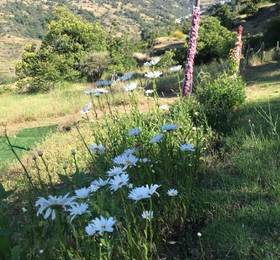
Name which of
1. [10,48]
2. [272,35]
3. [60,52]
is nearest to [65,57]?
[60,52]

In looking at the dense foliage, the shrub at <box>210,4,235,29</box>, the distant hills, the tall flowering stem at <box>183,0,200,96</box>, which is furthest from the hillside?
the tall flowering stem at <box>183,0,200,96</box>

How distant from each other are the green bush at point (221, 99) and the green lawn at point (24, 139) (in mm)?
3916

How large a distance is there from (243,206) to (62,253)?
115 centimetres

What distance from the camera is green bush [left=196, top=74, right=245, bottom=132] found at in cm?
571

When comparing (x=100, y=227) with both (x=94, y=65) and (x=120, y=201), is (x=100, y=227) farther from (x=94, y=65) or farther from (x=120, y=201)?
(x=94, y=65)

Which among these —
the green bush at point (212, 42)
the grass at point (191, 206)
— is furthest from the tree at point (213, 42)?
the grass at point (191, 206)

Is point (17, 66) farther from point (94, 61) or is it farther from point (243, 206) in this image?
point (243, 206)

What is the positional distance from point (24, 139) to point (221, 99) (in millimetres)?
5880

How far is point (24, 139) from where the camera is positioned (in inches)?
441

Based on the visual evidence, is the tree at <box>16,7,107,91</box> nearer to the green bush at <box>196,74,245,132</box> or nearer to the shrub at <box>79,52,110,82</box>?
the shrub at <box>79,52,110,82</box>

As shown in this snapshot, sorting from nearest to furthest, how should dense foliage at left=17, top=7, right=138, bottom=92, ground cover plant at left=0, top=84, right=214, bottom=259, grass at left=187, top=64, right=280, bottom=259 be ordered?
ground cover plant at left=0, top=84, right=214, bottom=259 → grass at left=187, top=64, right=280, bottom=259 → dense foliage at left=17, top=7, right=138, bottom=92

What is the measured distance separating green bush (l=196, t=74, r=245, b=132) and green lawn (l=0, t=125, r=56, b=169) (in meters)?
3.92

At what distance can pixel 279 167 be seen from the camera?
10.9 ft

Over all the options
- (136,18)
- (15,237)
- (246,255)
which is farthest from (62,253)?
(136,18)
